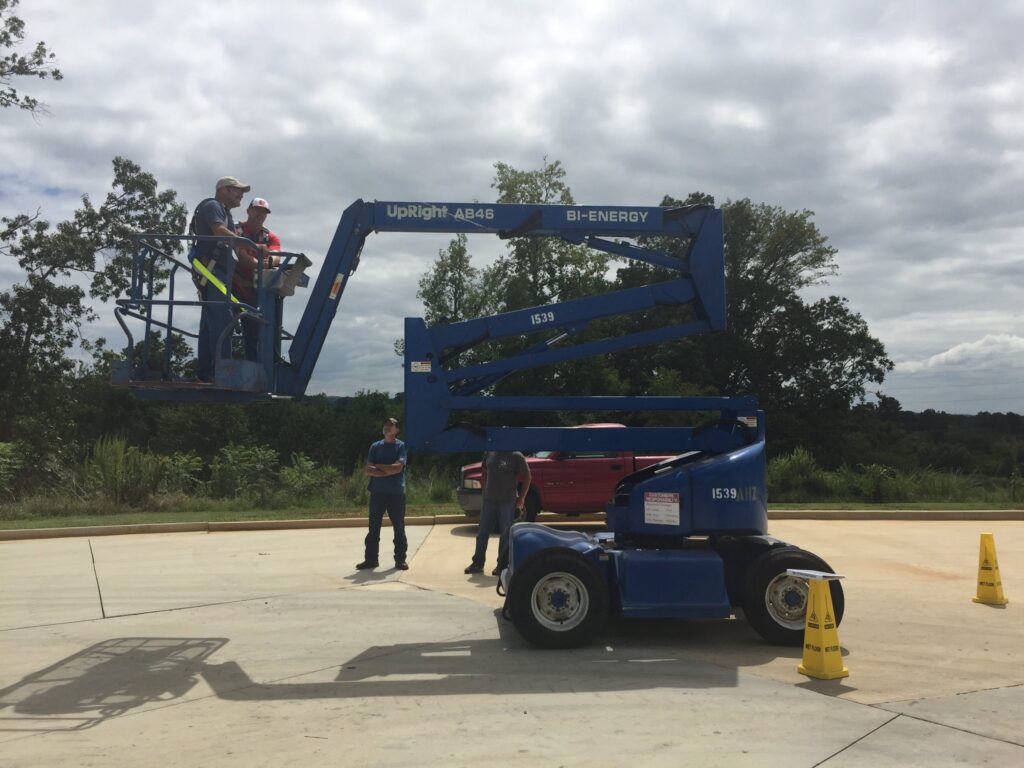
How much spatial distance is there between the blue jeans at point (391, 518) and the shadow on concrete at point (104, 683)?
10.5 ft

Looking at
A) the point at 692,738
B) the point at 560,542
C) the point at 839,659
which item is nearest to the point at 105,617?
the point at 560,542

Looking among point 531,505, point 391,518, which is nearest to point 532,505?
point 531,505

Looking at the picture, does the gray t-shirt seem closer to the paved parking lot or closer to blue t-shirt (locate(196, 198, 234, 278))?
the paved parking lot

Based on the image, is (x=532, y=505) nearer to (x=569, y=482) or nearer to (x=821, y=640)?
(x=569, y=482)

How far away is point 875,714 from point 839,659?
743mm

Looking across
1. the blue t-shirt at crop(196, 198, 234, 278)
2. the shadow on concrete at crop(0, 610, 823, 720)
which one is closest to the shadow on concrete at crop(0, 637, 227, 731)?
the shadow on concrete at crop(0, 610, 823, 720)

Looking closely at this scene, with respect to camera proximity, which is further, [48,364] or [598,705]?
[48,364]

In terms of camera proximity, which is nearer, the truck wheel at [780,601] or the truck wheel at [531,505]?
the truck wheel at [780,601]

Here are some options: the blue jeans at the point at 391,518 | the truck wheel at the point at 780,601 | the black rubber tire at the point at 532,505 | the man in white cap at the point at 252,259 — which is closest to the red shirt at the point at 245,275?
the man in white cap at the point at 252,259

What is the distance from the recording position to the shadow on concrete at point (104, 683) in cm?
498

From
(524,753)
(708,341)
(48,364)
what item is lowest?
(524,753)

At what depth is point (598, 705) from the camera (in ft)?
16.9

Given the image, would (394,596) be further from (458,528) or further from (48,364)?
(48,364)

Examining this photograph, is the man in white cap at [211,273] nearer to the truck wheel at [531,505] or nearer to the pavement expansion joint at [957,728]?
the pavement expansion joint at [957,728]
